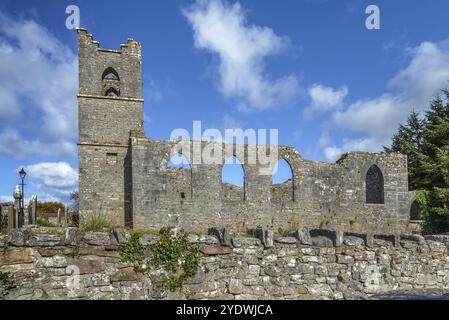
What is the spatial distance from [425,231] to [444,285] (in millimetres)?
16113

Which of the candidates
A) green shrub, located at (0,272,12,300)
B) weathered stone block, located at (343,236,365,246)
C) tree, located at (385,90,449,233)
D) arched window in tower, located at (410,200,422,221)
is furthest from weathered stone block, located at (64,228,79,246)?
arched window in tower, located at (410,200,422,221)

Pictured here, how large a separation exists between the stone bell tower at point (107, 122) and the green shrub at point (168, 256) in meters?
13.6

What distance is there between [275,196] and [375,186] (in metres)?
6.97

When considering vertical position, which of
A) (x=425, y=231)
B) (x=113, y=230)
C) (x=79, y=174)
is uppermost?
(x=79, y=174)

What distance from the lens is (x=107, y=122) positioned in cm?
2212

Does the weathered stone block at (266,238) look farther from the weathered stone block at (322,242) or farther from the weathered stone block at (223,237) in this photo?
the weathered stone block at (322,242)

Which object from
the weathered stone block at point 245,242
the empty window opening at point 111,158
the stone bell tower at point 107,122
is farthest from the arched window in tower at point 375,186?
the weathered stone block at point 245,242

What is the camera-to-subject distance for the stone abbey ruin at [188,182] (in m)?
18.9

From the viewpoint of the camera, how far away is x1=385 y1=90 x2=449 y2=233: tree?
73.4 ft

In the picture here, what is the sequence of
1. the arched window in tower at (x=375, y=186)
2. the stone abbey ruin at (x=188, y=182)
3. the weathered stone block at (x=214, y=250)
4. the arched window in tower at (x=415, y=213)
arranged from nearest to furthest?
the weathered stone block at (x=214, y=250)
the stone abbey ruin at (x=188, y=182)
the arched window in tower at (x=375, y=186)
the arched window in tower at (x=415, y=213)

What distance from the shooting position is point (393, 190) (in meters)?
22.2
